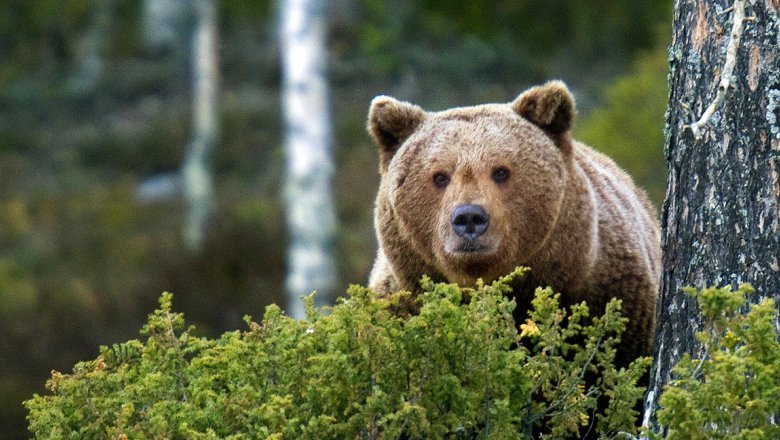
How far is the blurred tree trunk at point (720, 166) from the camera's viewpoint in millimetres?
4203

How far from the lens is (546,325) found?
4027mm

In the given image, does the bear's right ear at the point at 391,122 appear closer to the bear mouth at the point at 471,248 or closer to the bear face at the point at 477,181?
the bear face at the point at 477,181

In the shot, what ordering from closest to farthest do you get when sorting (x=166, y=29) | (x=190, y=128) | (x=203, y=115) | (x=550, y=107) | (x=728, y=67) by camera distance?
(x=728, y=67), (x=550, y=107), (x=203, y=115), (x=190, y=128), (x=166, y=29)

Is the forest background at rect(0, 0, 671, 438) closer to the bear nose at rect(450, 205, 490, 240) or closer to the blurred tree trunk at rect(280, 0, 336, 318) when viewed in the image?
the blurred tree trunk at rect(280, 0, 336, 318)

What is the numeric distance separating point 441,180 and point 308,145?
29.4 feet

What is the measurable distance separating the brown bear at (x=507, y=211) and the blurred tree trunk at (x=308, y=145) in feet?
27.2

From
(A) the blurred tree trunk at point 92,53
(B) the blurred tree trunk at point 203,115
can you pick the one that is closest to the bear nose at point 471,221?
(B) the blurred tree trunk at point 203,115

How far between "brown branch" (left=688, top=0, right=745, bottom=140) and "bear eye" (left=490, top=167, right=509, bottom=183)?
1.14 metres

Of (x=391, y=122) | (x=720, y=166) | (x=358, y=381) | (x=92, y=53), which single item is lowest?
(x=358, y=381)

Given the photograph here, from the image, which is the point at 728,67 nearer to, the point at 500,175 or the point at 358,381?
the point at 500,175

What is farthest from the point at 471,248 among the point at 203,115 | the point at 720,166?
the point at 203,115

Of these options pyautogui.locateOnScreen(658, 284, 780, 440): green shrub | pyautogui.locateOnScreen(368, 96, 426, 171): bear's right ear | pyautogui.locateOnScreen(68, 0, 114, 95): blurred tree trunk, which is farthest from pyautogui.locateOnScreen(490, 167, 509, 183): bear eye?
pyautogui.locateOnScreen(68, 0, 114, 95): blurred tree trunk

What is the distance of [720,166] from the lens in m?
4.30

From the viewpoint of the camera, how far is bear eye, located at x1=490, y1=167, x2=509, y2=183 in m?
5.32
